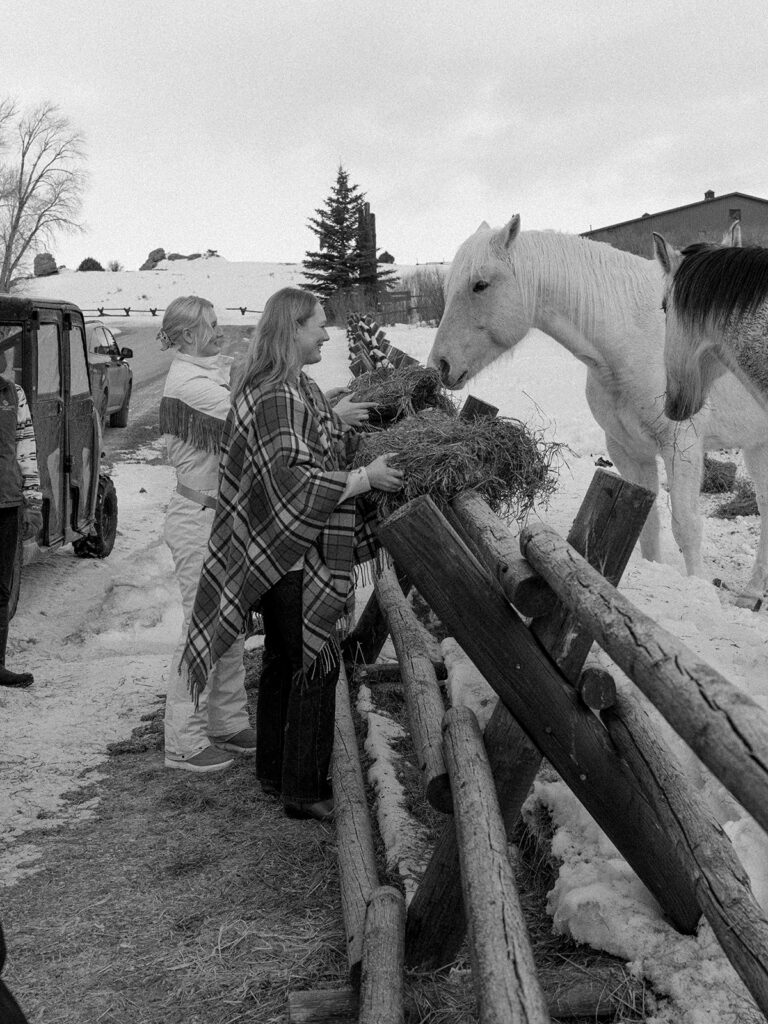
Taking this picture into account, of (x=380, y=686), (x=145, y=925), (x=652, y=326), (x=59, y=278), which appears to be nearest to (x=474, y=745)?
(x=145, y=925)

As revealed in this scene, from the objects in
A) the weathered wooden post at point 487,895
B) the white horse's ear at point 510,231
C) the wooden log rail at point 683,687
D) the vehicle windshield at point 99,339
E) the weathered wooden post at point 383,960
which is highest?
the white horse's ear at point 510,231

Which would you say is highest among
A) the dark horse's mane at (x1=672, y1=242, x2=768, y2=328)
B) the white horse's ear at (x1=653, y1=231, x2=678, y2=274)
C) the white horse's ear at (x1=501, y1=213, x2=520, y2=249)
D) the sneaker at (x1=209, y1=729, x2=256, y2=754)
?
the white horse's ear at (x1=501, y1=213, x2=520, y2=249)

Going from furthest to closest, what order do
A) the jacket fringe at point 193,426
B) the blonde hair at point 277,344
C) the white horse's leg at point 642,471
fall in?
A: the white horse's leg at point 642,471, the jacket fringe at point 193,426, the blonde hair at point 277,344

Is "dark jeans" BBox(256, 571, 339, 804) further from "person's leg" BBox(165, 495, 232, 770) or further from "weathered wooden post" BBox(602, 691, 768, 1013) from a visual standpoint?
"weathered wooden post" BBox(602, 691, 768, 1013)

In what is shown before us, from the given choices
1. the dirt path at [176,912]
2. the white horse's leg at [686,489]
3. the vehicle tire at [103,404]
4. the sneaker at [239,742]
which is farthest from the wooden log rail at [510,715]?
the vehicle tire at [103,404]

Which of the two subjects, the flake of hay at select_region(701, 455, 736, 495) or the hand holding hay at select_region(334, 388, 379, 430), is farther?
the flake of hay at select_region(701, 455, 736, 495)

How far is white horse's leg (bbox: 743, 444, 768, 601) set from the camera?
7082mm

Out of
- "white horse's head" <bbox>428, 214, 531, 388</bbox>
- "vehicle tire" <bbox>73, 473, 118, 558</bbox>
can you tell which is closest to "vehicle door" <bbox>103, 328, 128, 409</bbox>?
"vehicle tire" <bbox>73, 473, 118, 558</bbox>

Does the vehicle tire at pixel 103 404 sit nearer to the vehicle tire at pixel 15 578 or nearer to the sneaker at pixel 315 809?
the vehicle tire at pixel 15 578

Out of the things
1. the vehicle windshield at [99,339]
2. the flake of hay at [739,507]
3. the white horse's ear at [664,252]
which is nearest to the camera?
the white horse's ear at [664,252]

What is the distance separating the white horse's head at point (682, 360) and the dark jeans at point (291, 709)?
8.16ft

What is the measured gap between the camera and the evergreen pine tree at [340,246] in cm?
3541

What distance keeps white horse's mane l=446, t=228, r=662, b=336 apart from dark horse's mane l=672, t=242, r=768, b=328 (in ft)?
4.23

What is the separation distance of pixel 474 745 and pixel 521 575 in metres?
0.59
